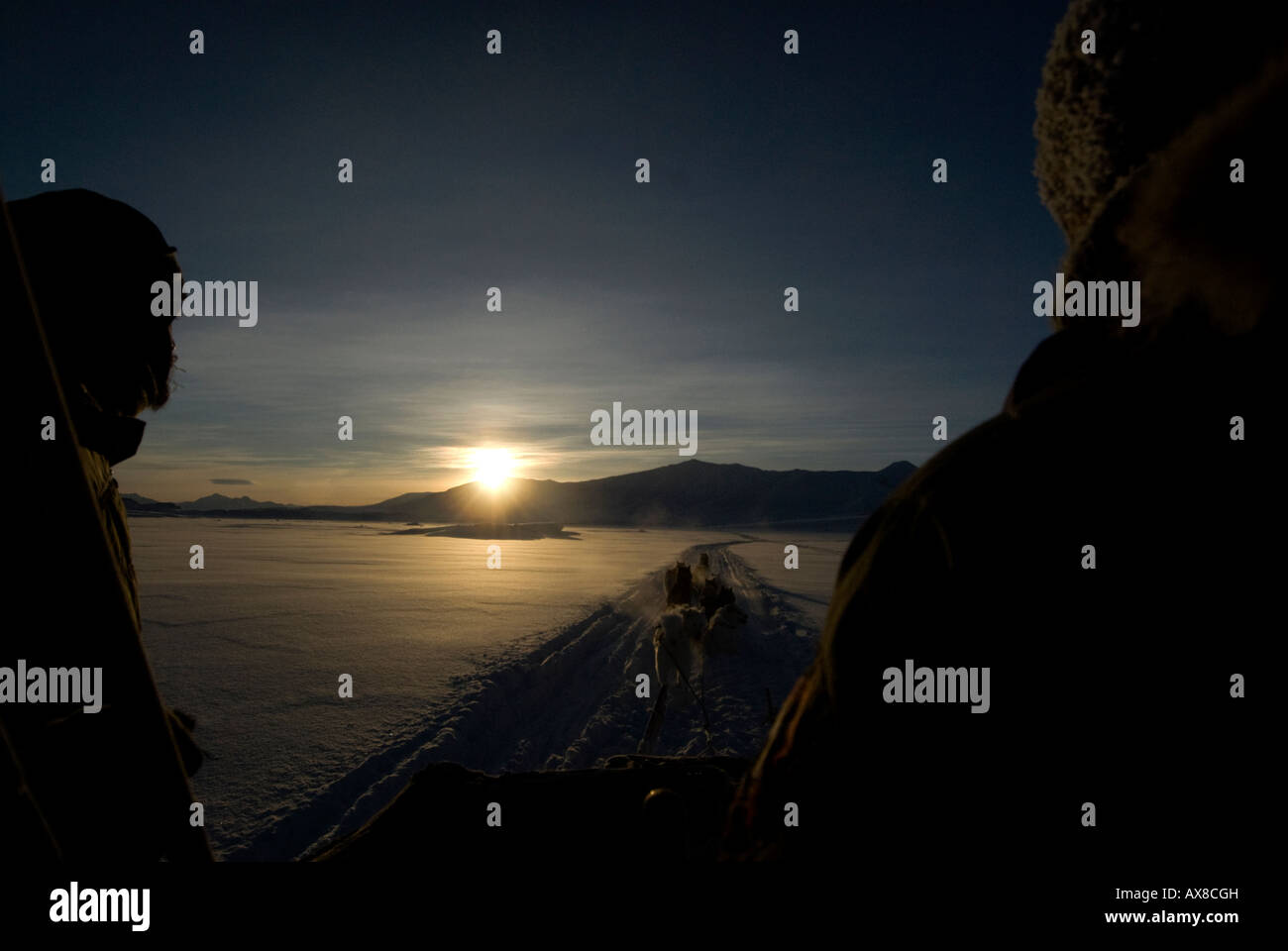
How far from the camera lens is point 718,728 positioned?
7.13 meters

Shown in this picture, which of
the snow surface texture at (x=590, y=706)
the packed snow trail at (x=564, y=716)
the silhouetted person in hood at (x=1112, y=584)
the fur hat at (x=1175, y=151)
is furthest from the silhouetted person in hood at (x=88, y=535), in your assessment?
the snow surface texture at (x=590, y=706)

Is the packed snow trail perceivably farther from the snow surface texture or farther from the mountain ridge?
the mountain ridge

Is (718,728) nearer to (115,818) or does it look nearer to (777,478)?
(115,818)

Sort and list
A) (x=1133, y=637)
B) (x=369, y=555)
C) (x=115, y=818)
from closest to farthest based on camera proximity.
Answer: (x=1133, y=637), (x=115, y=818), (x=369, y=555)

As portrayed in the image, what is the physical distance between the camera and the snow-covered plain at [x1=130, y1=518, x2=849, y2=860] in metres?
5.18

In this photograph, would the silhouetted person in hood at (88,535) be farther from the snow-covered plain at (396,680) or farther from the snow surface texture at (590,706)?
the snow-covered plain at (396,680)

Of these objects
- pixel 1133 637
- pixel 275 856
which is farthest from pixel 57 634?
pixel 275 856

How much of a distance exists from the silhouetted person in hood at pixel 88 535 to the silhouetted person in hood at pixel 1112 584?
3.67 ft

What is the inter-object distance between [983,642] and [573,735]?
6.46 m

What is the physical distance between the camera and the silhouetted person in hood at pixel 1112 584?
69 centimetres

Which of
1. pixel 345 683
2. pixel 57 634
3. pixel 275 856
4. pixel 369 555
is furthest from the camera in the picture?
pixel 369 555
